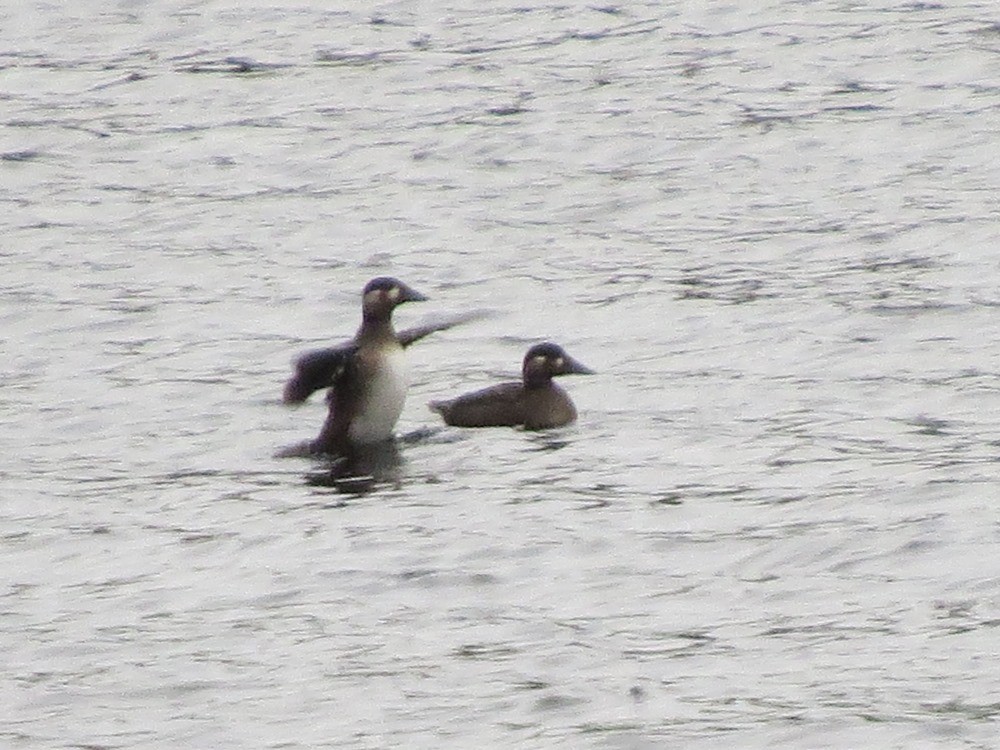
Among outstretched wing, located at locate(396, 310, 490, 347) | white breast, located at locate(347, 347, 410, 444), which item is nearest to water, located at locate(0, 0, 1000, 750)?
white breast, located at locate(347, 347, 410, 444)

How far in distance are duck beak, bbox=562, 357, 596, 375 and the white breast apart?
0.92m

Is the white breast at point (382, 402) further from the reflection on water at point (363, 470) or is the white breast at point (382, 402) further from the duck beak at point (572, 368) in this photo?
the duck beak at point (572, 368)

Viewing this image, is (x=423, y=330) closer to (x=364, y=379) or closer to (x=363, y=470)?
(x=364, y=379)

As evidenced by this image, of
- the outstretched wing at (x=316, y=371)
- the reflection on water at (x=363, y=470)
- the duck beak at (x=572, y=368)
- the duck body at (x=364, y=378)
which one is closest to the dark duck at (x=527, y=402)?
the duck beak at (x=572, y=368)

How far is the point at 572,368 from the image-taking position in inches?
630

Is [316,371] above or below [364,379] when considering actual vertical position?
above

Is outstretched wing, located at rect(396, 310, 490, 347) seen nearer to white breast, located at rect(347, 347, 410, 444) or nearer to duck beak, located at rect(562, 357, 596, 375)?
white breast, located at rect(347, 347, 410, 444)

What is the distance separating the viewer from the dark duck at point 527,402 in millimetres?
15562

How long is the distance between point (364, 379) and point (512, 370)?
5.37 ft

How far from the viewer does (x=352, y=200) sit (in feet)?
71.6

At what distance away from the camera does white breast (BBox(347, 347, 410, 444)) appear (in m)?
15.6

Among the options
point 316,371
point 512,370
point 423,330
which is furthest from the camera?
point 512,370

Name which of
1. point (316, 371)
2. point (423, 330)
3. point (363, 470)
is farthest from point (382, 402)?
point (363, 470)

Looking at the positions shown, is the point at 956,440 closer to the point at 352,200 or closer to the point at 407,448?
the point at 407,448
